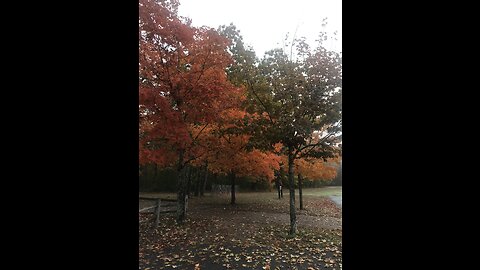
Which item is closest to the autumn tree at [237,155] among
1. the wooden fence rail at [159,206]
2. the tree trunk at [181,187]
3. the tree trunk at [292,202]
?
the tree trunk at [292,202]

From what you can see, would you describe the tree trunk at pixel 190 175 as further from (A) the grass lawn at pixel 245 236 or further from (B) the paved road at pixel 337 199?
(B) the paved road at pixel 337 199

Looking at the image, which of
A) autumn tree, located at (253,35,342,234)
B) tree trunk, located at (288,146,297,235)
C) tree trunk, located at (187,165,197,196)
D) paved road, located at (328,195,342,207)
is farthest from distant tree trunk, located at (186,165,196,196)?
paved road, located at (328,195,342,207)

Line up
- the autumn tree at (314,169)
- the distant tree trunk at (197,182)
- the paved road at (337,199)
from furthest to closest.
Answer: the distant tree trunk at (197,182) < the autumn tree at (314,169) < the paved road at (337,199)

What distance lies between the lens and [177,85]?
243 centimetres

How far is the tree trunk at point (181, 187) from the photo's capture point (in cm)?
256

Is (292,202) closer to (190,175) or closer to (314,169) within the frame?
(314,169)
